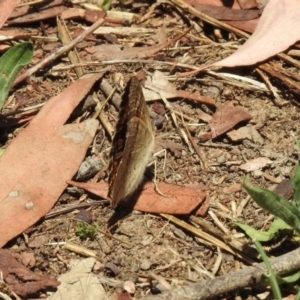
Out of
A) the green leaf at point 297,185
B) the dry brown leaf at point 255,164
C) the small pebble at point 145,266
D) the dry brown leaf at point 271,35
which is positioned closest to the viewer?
the green leaf at point 297,185

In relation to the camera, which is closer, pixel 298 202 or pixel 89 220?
pixel 298 202

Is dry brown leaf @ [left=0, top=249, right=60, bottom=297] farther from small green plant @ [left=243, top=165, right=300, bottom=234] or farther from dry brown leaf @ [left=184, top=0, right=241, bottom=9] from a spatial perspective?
dry brown leaf @ [left=184, top=0, right=241, bottom=9]

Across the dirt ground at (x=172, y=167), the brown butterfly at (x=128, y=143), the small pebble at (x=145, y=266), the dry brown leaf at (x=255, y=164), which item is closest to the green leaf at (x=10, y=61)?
the dirt ground at (x=172, y=167)

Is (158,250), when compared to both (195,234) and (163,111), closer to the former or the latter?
(195,234)

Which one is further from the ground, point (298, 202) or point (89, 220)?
point (298, 202)

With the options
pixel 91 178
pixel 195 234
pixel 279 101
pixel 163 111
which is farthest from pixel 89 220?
pixel 279 101

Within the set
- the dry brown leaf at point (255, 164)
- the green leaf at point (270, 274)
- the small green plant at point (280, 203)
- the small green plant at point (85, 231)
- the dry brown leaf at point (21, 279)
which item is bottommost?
the dry brown leaf at point (21, 279)

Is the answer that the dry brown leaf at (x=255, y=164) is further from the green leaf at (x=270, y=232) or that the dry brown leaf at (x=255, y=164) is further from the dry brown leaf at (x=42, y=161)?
the dry brown leaf at (x=42, y=161)
